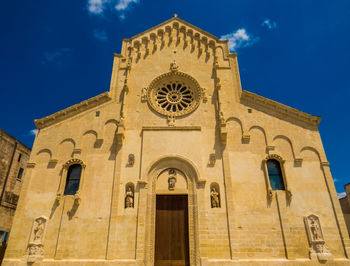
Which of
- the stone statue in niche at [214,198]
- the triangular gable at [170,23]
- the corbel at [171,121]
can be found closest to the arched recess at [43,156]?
the corbel at [171,121]

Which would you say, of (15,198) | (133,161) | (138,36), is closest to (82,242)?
(133,161)

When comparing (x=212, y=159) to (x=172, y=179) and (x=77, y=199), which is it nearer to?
(x=172, y=179)

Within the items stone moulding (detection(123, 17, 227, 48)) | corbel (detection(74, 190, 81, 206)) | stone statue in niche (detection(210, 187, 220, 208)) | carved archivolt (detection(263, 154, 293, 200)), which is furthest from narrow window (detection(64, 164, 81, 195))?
carved archivolt (detection(263, 154, 293, 200))

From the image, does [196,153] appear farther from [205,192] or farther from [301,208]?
[301,208]

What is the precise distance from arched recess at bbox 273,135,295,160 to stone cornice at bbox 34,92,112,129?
40.1ft

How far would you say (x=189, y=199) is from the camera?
594 inches

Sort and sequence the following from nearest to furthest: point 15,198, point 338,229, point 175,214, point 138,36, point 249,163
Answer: point 338,229, point 175,214, point 249,163, point 138,36, point 15,198

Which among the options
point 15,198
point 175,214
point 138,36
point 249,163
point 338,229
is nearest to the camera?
point 338,229

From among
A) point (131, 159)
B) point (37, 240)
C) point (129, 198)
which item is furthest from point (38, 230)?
point (131, 159)

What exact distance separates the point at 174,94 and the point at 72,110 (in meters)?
7.64

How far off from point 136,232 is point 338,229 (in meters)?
11.4

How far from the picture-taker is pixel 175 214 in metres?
14.9

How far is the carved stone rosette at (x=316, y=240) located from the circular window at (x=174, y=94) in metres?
10.0

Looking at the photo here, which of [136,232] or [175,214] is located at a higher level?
[175,214]
